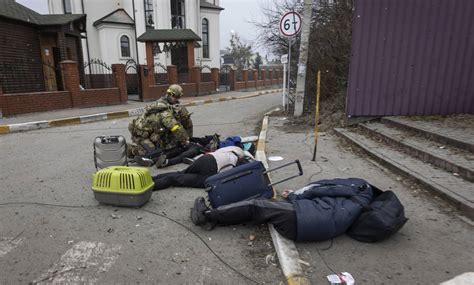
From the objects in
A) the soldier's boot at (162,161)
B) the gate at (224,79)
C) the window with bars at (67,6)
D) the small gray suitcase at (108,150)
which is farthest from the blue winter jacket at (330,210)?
the window with bars at (67,6)

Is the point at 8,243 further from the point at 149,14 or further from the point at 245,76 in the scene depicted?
the point at 149,14

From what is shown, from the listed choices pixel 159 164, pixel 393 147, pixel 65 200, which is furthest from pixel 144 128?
pixel 393 147

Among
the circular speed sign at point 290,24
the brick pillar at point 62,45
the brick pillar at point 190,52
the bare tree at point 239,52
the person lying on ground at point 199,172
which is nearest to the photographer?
the person lying on ground at point 199,172

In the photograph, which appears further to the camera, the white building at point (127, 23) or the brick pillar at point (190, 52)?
the white building at point (127, 23)

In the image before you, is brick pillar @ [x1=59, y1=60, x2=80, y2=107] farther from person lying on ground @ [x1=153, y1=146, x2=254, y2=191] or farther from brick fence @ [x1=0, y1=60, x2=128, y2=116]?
person lying on ground @ [x1=153, y1=146, x2=254, y2=191]

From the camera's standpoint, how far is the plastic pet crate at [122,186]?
3719 mm

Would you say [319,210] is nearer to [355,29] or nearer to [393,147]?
[393,147]

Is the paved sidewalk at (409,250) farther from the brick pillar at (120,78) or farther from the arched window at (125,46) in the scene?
the arched window at (125,46)

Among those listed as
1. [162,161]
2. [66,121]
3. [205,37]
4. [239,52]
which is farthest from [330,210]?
[239,52]

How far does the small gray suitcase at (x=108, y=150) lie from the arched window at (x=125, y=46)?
2589 centimetres

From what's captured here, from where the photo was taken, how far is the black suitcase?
3.53m

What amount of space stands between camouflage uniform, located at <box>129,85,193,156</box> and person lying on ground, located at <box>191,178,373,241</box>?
8.45 ft

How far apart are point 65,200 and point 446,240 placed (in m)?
4.26

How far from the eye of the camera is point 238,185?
358cm
